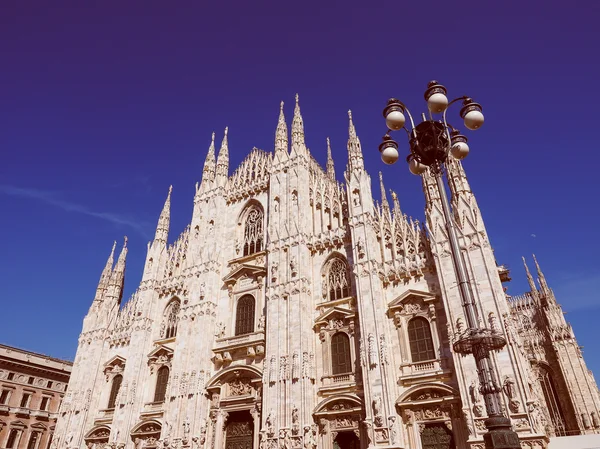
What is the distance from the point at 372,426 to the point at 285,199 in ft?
51.7

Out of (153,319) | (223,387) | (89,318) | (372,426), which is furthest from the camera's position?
(89,318)

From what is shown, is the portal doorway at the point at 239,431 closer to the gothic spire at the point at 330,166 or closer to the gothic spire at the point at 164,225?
the gothic spire at the point at 164,225

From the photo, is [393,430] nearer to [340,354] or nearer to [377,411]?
[377,411]

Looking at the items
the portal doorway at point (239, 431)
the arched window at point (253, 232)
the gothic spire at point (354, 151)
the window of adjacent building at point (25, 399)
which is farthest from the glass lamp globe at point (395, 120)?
the window of adjacent building at point (25, 399)

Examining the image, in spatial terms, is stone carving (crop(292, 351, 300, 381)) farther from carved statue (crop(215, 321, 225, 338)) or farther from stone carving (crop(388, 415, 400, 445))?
carved statue (crop(215, 321, 225, 338))

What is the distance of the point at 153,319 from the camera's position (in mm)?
31906

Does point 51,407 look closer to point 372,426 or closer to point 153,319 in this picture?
point 153,319

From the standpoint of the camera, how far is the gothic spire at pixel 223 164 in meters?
35.5

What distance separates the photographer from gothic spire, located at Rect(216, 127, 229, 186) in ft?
117

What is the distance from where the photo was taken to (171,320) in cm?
3186

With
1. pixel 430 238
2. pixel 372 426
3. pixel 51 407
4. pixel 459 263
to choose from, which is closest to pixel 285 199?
pixel 430 238

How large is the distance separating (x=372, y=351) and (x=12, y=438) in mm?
35731

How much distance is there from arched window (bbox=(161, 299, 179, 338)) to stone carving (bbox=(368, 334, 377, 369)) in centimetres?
1575

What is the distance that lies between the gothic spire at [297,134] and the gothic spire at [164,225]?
13.3 metres
